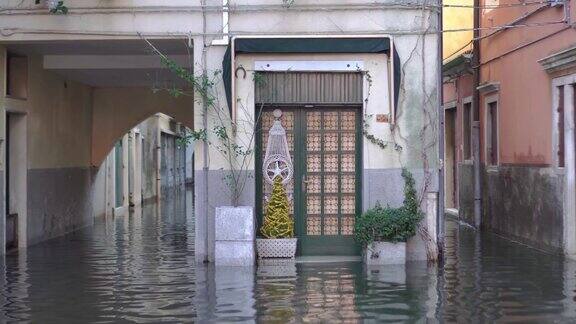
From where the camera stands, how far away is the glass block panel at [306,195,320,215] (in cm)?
1335

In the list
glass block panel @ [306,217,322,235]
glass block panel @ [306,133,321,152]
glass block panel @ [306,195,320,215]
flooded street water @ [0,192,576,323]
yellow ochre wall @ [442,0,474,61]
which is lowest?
flooded street water @ [0,192,576,323]

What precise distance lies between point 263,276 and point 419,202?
2.68 meters

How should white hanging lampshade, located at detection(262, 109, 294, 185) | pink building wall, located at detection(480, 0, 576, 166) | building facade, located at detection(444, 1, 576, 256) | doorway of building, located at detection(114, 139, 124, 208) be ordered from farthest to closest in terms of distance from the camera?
doorway of building, located at detection(114, 139, 124, 208)
pink building wall, located at detection(480, 0, 576, 166)
building facade, located at detection(444, 1, 576, 256)
white hanging lampshade, located at detection(262, 109, 294, 185)

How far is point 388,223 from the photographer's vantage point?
12273mm

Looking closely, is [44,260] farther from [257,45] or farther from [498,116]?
[498,116]

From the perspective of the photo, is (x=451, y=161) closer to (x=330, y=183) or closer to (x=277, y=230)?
(x=330, y=183)

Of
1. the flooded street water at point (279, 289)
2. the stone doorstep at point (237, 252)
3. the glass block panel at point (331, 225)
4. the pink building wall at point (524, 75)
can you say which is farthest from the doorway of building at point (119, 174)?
the stone doorstep at point (237, 252)

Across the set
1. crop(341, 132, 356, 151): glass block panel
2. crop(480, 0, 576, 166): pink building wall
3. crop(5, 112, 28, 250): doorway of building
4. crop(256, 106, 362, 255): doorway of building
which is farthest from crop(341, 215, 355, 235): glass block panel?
crop(5, 112, 28, 250): doorway of building

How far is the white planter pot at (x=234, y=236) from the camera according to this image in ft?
41.0

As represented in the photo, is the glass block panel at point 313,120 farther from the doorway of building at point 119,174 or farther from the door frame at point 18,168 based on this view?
the doorway of building at point 119,174

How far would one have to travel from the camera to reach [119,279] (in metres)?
11.8

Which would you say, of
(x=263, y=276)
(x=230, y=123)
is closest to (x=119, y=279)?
(x=263, y=276)

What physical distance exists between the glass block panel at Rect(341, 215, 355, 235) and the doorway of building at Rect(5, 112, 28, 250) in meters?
5.87

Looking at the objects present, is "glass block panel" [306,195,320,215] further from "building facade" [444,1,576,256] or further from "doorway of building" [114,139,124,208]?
"doorway of building" [114,139,124,208]
